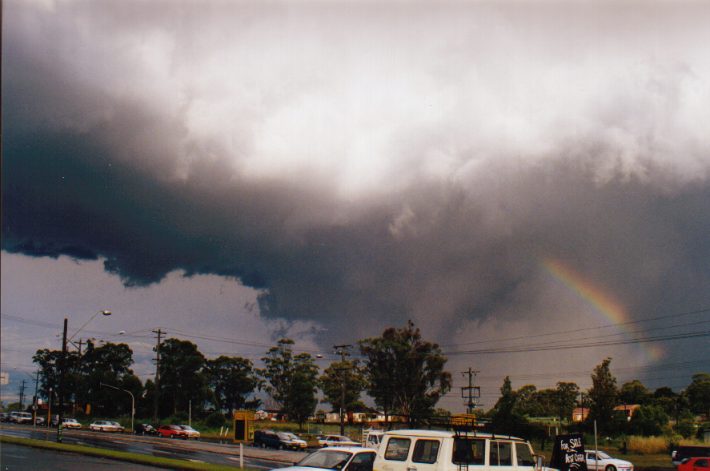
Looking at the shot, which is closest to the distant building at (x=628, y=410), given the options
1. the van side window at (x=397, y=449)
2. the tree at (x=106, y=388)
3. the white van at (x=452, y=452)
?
the white van at (x=452, y=452)

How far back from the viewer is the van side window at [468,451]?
46.6ft

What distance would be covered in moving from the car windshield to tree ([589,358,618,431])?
67561mm

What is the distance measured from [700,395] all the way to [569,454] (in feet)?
391

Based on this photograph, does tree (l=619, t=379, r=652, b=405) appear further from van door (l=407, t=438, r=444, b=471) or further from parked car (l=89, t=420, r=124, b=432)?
van door (l=407, t=438, r=444, b=471)

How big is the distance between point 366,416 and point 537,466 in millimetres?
111239

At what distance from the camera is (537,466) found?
14992 millimetres

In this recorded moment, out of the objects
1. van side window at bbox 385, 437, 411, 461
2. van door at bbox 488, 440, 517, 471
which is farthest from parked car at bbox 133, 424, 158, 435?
van door at bbox 488, 440, 517, 471

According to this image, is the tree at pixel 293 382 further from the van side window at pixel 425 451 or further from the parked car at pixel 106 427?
the van side window at pixel 425 451

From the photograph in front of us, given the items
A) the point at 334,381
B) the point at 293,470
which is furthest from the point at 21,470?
the point at 334,381

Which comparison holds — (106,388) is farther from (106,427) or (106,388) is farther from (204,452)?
(204,452)

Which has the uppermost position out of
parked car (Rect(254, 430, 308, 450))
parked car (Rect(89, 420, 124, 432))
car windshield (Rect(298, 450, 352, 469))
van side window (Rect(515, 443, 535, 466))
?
van side window (Rect(515, 443, 535, 466))

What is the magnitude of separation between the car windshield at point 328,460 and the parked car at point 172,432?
6345cm

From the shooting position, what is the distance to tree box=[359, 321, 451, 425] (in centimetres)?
10450

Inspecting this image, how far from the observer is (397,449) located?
1511 cm
